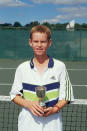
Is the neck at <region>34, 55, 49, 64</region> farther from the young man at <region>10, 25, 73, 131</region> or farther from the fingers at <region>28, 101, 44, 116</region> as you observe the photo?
the fingers at <region>28, 101, 44, 116</region>

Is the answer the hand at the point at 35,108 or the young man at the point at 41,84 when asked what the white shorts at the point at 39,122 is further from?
the hand at the point at 35,108

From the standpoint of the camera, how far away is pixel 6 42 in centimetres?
1812

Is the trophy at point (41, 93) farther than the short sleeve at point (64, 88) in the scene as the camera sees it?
No

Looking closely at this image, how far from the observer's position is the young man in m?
2.20

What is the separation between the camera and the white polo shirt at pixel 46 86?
2211 millimetres

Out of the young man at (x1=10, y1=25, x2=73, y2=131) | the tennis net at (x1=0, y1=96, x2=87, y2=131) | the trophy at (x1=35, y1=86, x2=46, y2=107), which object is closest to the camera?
the trophy at (x1=35, y1=86, x2=46, y2=107)

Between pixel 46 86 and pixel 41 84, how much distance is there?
0.04 meters

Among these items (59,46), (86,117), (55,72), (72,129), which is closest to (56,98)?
(55,72)

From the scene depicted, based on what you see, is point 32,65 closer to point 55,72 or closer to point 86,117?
point 55,72

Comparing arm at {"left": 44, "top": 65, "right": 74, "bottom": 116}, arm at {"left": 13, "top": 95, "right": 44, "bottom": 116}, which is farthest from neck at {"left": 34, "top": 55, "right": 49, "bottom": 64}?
arm at {"left": 13, "top": 95, "right": 44, "bottom": 116}

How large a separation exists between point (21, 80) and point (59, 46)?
619 inches

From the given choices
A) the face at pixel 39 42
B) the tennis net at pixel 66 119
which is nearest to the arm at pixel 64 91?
the face at pixel 39 42

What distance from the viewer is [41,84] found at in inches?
86.4

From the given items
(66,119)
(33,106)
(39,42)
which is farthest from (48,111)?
(66,119)
